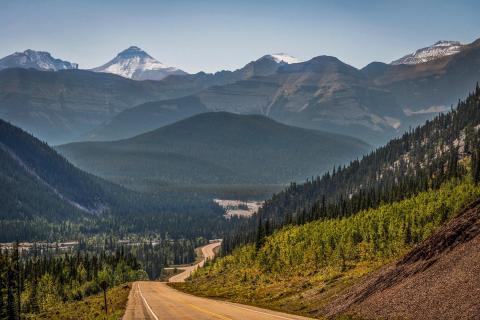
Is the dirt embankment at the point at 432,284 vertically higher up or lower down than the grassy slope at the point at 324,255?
higher up

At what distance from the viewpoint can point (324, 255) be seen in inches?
4609

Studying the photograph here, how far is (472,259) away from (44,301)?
118314 mm

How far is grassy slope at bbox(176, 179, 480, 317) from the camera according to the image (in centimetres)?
7969

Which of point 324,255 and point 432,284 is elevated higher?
point 432,284

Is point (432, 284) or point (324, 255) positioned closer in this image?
point (432, 284)

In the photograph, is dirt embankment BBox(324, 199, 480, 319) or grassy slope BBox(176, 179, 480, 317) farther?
grassy slope BBox(176, 179, 480, 317)

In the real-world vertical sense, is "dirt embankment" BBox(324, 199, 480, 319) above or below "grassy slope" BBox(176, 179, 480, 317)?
above

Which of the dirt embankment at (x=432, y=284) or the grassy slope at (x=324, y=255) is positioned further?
the grassy slope at (x=324, y=255)

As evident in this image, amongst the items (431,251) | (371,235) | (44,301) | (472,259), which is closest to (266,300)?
(431,251)

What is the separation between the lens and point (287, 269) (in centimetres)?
11900

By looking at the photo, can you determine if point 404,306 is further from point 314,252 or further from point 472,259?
point 314,252

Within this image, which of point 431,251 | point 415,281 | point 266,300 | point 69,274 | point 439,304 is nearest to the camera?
point 439,304

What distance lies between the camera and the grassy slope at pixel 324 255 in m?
79.7

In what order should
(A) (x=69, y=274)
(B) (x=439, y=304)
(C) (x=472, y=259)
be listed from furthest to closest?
(A) (x=69, y=274) < (C) (x=472, y=259) < (B) (x=439, y=304)
